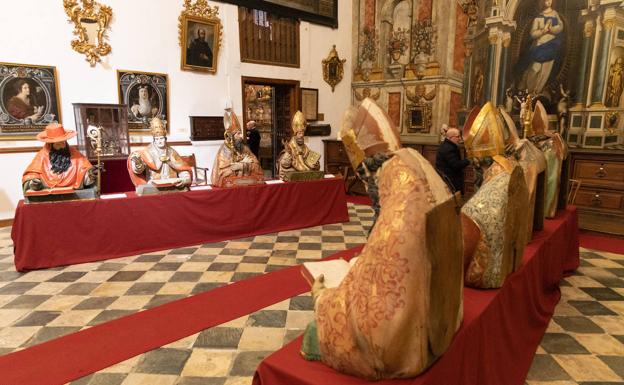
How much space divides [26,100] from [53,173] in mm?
2595

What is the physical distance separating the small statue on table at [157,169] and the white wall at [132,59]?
2512mm

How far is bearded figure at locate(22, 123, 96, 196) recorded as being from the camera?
4.14 meters

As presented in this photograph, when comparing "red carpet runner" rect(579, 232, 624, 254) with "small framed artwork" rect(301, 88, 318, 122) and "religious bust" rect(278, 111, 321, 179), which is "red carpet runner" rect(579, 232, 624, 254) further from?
"small framed artwork" rect(301, 88, 318, 122)

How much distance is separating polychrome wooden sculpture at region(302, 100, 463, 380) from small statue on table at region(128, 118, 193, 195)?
407cm

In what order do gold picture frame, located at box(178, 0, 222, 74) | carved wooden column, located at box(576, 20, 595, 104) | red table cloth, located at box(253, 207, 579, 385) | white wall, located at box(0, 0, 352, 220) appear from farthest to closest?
1. gold picture frame, located at box(178, 0, 222, 74)
2. carved wooden column, located at box(576, 20, 595, 104)
3. white wall, located at box(0, 0, 352, 220)
4. red table cloth, located at box(253, 207, 579, 385)

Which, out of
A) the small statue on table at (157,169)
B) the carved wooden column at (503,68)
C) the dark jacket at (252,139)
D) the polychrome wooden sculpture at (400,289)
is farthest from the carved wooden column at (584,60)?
the polychrome wooden sculpture at (400,289)

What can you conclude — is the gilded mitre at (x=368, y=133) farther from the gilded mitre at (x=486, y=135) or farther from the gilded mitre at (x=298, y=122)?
the gilded mitre at (x=298, y=122)

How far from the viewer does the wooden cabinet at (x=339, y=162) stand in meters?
9.20

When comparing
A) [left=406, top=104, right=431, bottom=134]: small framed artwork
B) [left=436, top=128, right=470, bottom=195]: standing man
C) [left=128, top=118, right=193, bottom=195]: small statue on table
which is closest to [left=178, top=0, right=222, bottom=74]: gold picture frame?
[left=128, top=118, right=193, bottom=195]: small statue on table

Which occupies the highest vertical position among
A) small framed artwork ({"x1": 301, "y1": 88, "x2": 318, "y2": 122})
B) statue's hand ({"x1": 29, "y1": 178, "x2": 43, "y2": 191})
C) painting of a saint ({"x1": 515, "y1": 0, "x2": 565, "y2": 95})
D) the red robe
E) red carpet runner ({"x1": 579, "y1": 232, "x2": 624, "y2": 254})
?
painting of a saint ({"x1": 515, "y1": 0, "x2": 565, "y2": 95})

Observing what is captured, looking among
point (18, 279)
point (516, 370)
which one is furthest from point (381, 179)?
point (18, 279)

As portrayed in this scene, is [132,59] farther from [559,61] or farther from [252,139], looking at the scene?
[559,61]

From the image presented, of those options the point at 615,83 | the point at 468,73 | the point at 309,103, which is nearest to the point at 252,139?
the point at 309,103

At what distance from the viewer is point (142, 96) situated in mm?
6984
